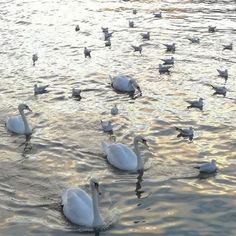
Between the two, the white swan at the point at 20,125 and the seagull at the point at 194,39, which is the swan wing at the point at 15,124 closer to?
the white swan at the point at 20,125

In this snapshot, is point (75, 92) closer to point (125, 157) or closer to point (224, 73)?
point (224, 73)

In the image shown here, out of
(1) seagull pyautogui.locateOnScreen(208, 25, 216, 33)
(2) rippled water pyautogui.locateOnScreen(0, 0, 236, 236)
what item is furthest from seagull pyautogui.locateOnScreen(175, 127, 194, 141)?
(1) seagull pyautogui.locateOnScreen(208, 25, 216, 33)

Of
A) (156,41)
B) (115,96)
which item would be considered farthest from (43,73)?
(156,41)

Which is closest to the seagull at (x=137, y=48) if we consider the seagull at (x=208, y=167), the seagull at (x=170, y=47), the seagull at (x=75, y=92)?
the seagull at (x=170, y=47)

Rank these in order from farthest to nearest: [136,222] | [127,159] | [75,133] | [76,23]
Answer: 1. [76,23]
2. [75,133]
3. [127,159]
4. [136,222]

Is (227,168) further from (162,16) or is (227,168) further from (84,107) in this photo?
(162,16)

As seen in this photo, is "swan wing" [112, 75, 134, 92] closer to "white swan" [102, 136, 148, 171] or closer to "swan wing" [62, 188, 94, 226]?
"white swan" [102, 136, 148, 171]

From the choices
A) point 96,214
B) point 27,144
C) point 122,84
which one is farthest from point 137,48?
point 96,214

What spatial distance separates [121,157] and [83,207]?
12.5 feet

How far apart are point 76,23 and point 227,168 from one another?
2866 cm

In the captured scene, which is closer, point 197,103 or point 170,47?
point 197,103

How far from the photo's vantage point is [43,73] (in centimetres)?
3195

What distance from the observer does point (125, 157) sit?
64.2 ft

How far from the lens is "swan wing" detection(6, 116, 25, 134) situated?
22.9 m
